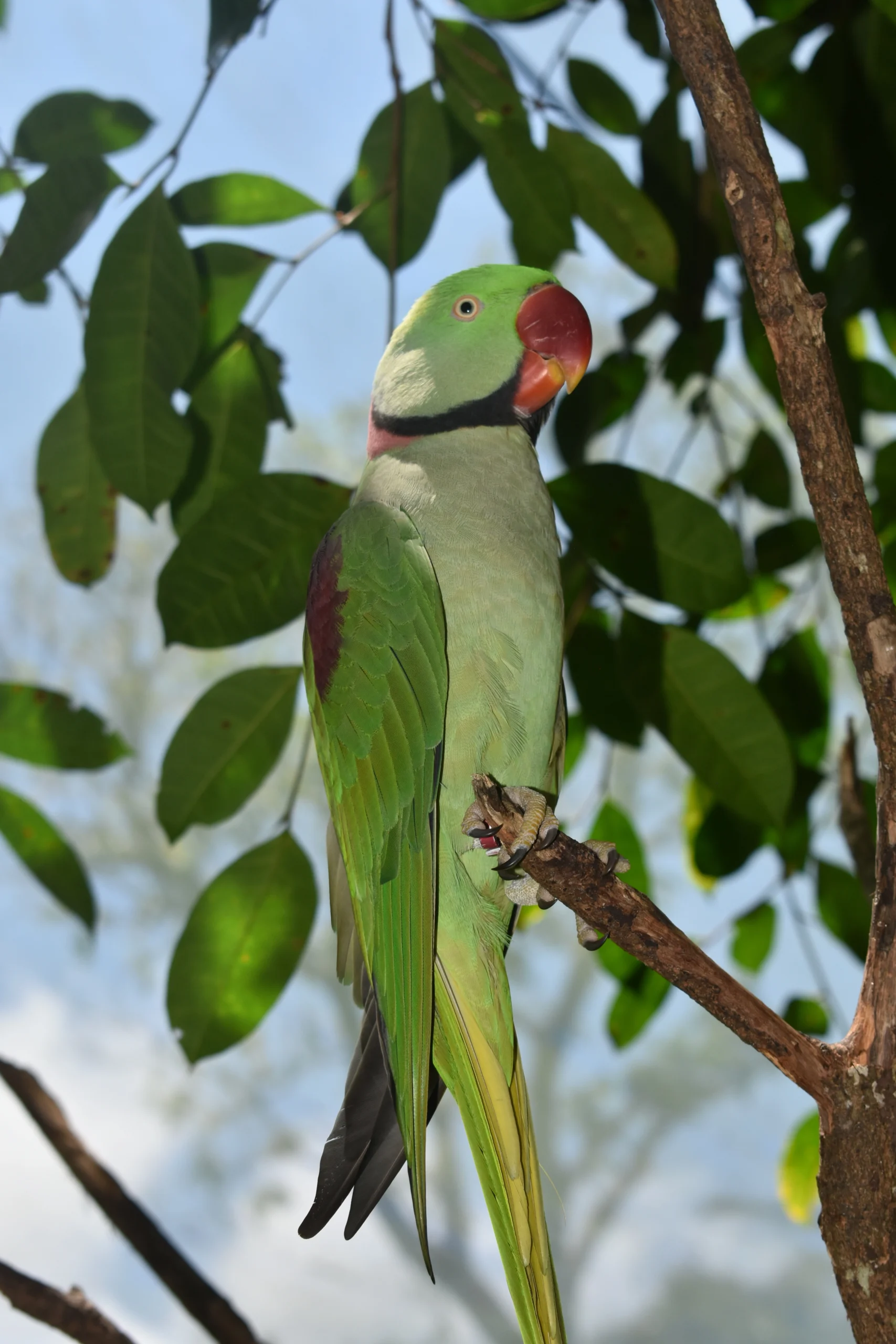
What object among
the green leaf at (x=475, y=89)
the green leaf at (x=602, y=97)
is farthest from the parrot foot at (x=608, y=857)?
the green leaf at (x=602, y=97)

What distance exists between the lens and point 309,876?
1007mm

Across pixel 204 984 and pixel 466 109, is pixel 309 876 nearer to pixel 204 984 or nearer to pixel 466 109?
pixel 204 984

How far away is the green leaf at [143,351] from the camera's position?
890 millimetres

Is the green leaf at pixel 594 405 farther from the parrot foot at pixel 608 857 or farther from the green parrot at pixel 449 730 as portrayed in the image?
the parrot foot at pixel 608 857

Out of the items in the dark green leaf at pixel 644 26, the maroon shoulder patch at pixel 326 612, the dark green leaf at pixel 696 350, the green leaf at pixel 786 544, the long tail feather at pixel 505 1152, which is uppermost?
the dark green leaf at pixel 644 26

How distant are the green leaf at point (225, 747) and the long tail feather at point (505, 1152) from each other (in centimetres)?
32

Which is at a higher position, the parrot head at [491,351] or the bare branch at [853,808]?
the bare branch at [853,808]

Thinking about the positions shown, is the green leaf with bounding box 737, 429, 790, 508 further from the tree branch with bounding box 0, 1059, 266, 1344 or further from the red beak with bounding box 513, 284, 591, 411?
the tree branch with bounding box 0, 1059, 266, 1344

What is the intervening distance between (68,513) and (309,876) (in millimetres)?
410

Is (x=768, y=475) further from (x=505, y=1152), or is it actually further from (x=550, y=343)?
(x=505, y=1152)

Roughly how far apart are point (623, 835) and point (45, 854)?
2.02 ft

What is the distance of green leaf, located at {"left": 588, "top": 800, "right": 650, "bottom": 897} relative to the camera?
4.09ft

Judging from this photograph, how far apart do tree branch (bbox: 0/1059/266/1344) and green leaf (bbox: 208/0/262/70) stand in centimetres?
90

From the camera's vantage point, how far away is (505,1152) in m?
0.71
